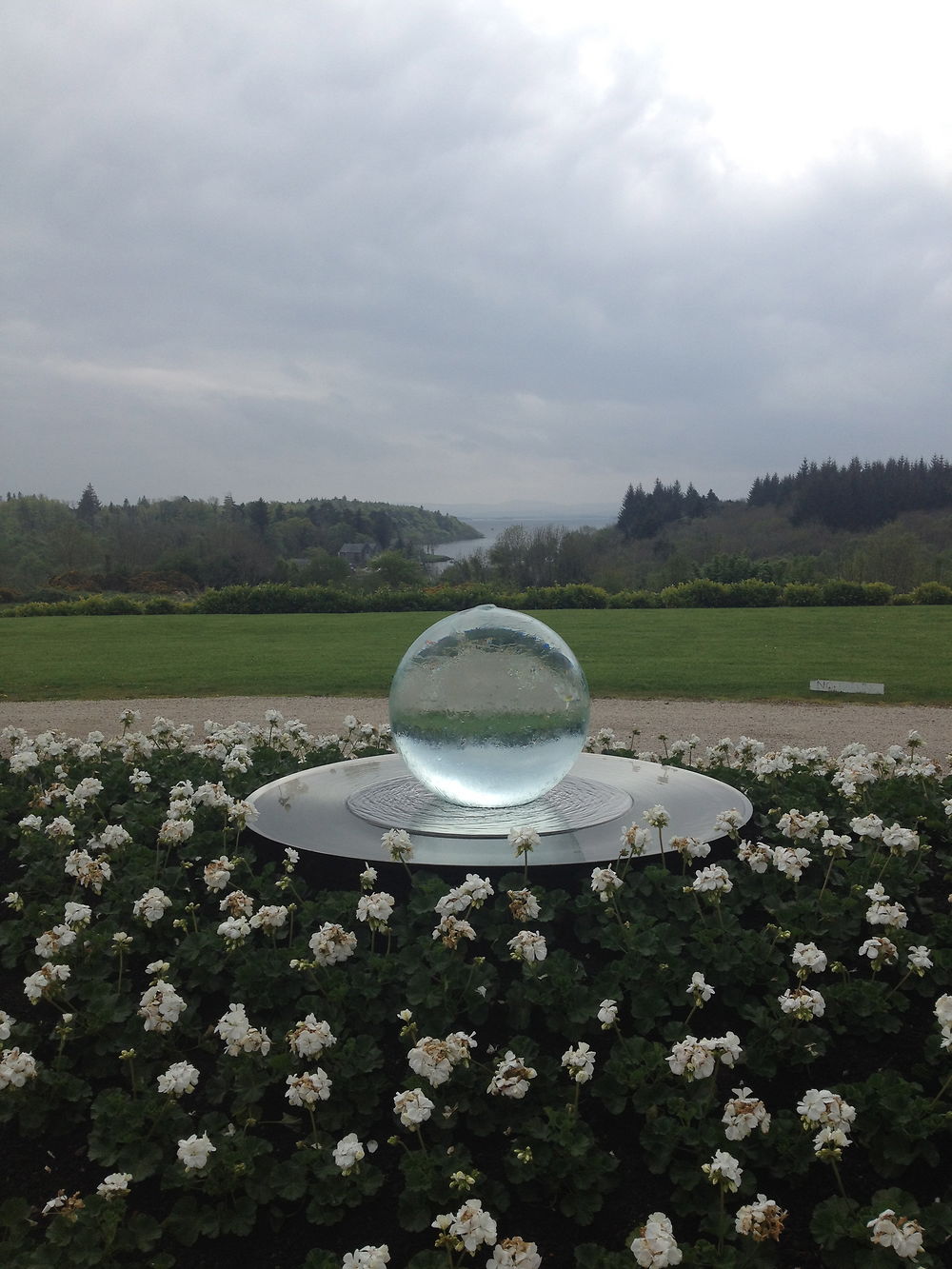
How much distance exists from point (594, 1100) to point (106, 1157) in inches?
68.6

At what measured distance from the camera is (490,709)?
5.38 meters

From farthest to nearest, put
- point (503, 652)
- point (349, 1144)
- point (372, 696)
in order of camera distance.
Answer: point (372, 696) < point (503, 652) < point (349, 1144)

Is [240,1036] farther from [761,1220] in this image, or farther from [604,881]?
[761,1220]

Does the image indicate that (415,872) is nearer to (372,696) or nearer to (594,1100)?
(594,1100)

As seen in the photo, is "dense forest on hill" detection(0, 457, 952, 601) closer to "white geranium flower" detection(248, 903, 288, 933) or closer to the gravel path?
the gravel path

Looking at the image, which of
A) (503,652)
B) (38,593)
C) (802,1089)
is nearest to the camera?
(802,1089)

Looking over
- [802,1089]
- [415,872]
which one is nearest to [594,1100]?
[802,1089]

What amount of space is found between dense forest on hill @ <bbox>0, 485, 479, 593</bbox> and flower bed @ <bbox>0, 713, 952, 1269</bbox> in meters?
39.4

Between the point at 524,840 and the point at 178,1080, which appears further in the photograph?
the point at 524,840

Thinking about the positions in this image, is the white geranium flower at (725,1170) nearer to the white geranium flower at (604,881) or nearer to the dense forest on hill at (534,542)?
the white geranium flower at (604,881)

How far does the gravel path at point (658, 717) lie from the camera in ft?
41.1

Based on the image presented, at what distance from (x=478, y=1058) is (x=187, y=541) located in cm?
5882

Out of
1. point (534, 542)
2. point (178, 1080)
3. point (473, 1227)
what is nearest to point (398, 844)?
point (178, 1080)

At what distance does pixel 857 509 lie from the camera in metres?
74.8
